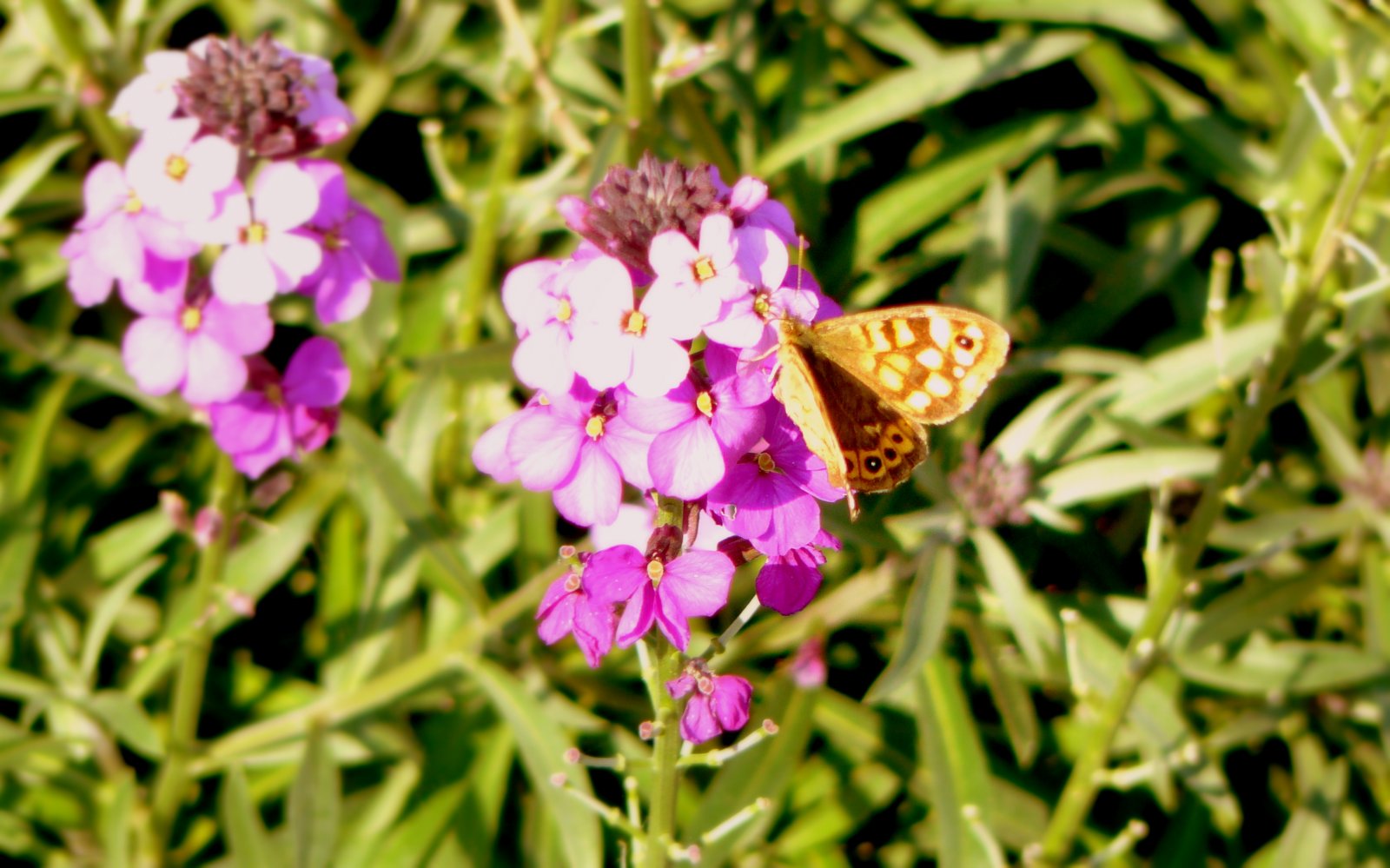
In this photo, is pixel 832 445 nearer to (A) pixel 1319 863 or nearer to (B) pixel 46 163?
(A) pixel 1319 863

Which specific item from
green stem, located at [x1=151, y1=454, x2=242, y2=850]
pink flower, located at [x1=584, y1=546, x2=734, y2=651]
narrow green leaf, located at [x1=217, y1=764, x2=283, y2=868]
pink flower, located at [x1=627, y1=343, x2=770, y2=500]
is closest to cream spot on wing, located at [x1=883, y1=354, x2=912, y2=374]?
pink flower, located at [x1=627, y1=343, x2=770, y2=500]

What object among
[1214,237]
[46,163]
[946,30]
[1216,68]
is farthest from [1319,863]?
[46,163]

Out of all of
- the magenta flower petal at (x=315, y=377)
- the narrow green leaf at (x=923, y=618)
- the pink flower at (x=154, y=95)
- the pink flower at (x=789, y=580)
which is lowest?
the narrow green leaf at (x=923, y=618)

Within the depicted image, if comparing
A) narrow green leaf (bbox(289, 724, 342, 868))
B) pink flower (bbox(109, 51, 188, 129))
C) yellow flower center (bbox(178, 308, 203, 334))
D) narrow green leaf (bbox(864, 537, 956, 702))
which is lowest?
narrow green leaf (bbox(289, 724, 342, 868))

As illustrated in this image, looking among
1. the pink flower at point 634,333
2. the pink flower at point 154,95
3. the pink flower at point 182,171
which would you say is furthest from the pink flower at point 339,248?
the pink flower at point 634,333

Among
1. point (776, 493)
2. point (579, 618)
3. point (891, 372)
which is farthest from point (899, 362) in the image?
point (579, 618)

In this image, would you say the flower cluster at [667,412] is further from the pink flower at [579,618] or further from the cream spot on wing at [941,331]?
the cream spot on wing at [941,331]

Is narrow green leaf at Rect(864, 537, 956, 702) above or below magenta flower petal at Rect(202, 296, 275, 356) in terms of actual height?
below

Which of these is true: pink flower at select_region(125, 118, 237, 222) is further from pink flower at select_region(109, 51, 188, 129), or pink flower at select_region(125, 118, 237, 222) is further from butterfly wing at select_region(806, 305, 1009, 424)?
butterfly wing at select_region(806, 305, 1009, 424)
